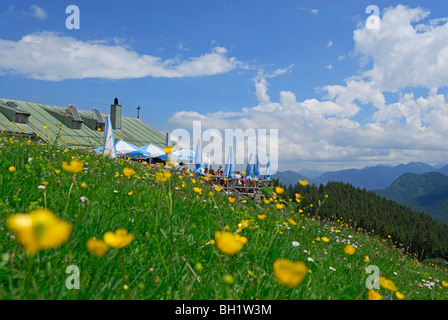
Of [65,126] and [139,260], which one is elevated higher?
[65,126]

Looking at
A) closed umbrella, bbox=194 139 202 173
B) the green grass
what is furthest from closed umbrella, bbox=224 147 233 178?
the green grass

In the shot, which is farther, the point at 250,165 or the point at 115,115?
the point at 115,115

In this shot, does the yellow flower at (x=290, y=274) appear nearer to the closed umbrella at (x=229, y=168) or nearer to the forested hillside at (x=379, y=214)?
the closed umbrella at (x=229, y=168)

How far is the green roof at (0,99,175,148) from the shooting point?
2777 cm

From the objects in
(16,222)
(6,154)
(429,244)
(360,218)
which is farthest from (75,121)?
(429,244)

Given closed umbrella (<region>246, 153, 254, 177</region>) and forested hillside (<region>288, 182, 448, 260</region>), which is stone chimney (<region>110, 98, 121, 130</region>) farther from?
forested hillside (<region>288, 182, 448, 260</region>)

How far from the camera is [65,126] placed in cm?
3194

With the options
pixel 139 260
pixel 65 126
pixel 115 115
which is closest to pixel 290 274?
pixel 139 260

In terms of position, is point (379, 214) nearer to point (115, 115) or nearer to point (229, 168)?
point (229, 168)

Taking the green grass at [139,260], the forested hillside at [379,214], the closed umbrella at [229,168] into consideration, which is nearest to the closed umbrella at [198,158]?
the closed umbrella at [229,168]

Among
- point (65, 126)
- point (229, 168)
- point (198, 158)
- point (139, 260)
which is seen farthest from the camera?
point (65, 126)

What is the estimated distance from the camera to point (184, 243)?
8.56 feet

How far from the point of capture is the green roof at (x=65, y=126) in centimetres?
2777
